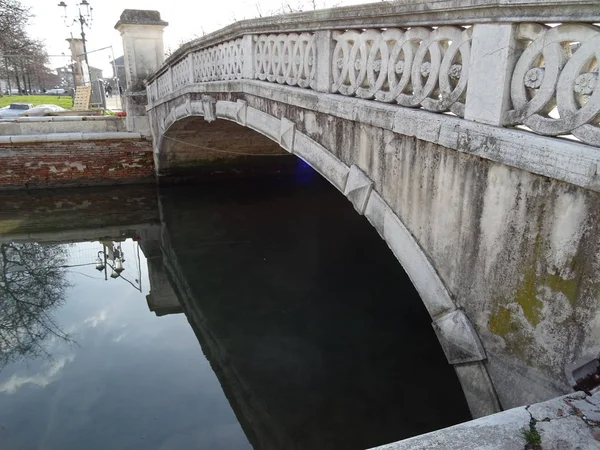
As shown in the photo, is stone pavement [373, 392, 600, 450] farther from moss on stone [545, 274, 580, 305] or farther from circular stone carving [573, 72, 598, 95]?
circular stone carving [573, 72, 598, 95]

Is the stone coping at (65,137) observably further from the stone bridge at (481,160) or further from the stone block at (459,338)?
the stone block at (459,338)

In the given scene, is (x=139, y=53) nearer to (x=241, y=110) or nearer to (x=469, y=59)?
(x=241, y=110)

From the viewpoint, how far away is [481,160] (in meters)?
2.43

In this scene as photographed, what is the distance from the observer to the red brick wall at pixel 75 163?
11.5 metres

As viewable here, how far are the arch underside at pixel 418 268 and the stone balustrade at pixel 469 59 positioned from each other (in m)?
0.61

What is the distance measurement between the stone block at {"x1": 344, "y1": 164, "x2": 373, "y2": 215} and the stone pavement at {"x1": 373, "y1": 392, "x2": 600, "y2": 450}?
6.56 ft

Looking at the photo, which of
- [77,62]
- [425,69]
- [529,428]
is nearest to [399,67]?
[425,69]

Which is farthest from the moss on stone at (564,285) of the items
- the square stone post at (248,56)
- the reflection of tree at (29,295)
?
the reflection of tree at (29,295)

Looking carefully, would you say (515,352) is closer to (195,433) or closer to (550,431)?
(550,431)

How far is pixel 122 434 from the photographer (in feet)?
13.9

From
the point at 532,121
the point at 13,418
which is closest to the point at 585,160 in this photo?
the point at 532,121

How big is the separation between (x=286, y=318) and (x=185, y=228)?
15.6 ft

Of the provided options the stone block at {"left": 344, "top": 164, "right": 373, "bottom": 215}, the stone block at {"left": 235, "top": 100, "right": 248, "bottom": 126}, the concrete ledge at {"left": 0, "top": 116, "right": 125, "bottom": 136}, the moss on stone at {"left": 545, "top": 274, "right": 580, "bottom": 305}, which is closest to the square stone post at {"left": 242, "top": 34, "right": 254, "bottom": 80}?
the stone block at {"left": 235, "top": 100, "right": 248, "bottom": 126}

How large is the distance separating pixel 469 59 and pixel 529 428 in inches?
71.3
